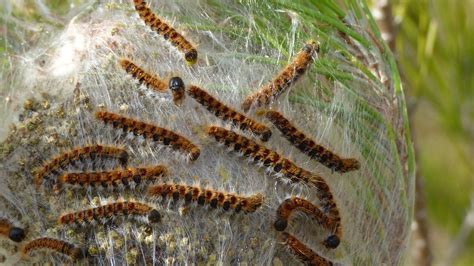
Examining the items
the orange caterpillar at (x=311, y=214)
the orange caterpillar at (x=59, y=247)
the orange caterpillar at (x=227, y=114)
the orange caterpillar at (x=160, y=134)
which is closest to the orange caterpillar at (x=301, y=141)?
the orange caterpillar at (x=227, y=114)

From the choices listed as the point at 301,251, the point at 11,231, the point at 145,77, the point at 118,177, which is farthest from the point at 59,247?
the point at 301,251

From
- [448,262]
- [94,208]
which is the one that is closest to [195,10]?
[94,208]

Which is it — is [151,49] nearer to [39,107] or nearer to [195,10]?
[195,10]

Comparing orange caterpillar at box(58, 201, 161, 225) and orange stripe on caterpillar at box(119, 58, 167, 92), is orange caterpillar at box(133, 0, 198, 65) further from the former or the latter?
orange caterpillar at box(58, 201, 161, 225)

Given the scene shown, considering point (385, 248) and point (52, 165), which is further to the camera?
point (385, 248)

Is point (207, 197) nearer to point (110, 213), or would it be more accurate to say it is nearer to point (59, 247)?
point (110, 213)

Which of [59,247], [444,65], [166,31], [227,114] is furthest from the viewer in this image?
[444,65]
